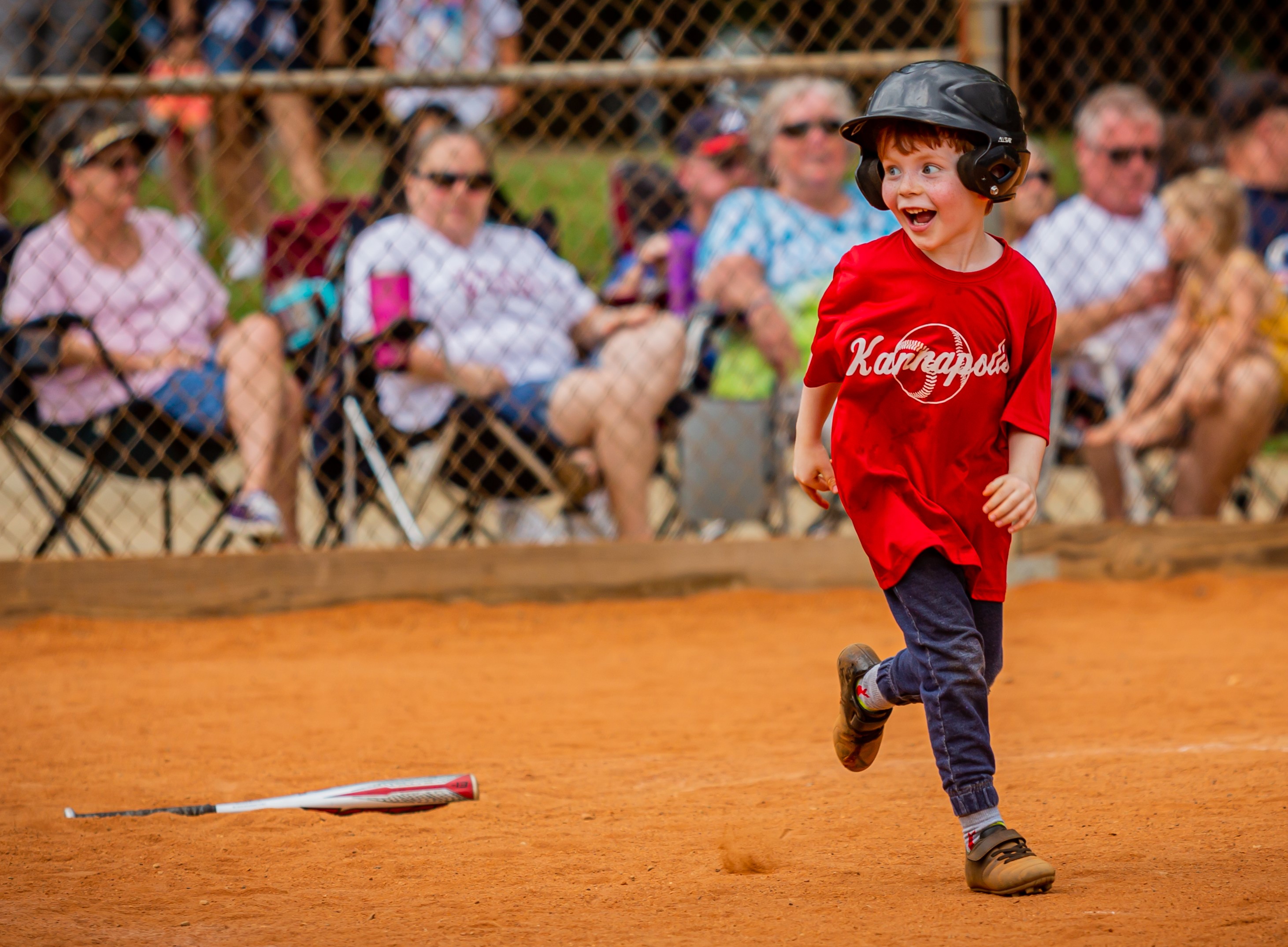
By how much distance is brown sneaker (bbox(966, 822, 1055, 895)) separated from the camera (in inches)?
87.9

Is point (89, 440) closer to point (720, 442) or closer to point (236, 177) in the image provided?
point (720, 442)

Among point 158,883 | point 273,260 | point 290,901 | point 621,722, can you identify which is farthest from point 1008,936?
point 273,260

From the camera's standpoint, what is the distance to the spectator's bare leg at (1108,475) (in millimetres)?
5707

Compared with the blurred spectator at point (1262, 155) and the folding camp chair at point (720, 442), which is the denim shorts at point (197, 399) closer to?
the folding camp chair at point (720, 442)

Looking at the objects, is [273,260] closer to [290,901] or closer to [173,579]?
[173,579]

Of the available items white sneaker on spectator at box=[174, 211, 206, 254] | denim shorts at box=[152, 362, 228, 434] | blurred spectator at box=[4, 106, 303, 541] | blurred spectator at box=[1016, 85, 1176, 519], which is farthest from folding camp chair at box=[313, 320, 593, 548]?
blurred spectator at box=[1016, 85, 1176, 519]

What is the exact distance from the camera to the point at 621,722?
3.70m

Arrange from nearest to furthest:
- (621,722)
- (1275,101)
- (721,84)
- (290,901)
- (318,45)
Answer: (290,901) < (621,722) < (1275,101) < (721,84) < (318,45)

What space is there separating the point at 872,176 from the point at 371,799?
4.87ft

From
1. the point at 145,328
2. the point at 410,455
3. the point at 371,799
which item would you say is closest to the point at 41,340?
the point at 145,328

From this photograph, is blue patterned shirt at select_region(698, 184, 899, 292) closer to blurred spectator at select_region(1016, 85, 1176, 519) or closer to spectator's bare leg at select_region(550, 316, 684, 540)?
spectator's bare leg at select_region(550, 316, 684, 540)

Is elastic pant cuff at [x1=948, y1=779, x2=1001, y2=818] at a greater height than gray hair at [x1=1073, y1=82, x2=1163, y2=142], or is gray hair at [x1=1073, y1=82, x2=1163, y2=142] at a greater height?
gray hair at [x1=1073, y1=82, x2=1163, y2=142]

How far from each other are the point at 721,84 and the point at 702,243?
1.31 meters

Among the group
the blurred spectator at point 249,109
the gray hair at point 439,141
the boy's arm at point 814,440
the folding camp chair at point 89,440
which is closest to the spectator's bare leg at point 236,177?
the blurred spectator at point 249,109
